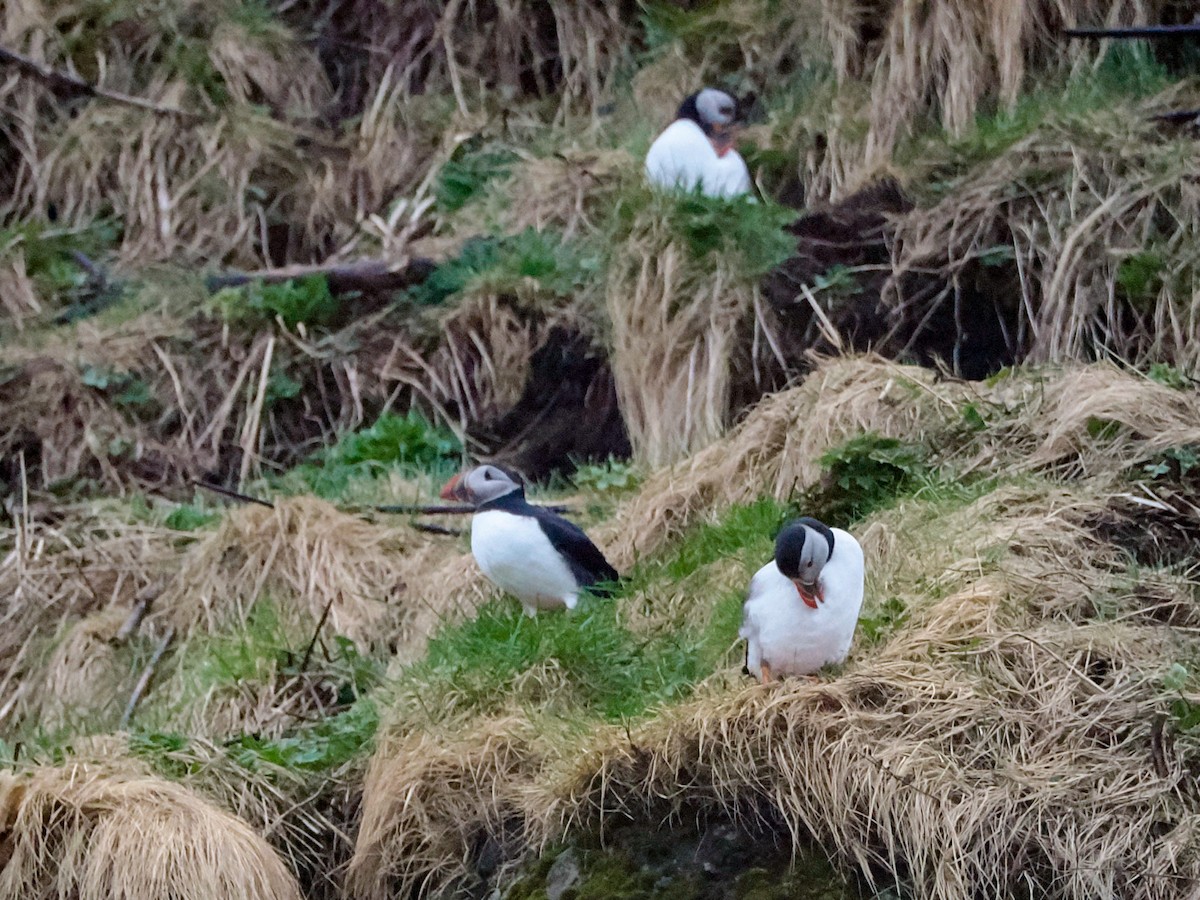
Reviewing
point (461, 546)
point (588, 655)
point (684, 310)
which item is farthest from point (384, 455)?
point (588, 655)

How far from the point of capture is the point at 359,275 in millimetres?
8852

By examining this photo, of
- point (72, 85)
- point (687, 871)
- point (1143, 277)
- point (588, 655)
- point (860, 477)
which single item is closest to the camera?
point (687, 871)

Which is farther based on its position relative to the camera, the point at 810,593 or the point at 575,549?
the point at 575,549

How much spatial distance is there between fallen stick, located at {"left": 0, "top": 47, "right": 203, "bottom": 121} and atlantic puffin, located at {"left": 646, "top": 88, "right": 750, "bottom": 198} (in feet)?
10.5

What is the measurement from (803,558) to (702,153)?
13.4ft

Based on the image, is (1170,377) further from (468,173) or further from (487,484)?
(468,173)

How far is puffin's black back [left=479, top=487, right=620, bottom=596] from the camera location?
563cm

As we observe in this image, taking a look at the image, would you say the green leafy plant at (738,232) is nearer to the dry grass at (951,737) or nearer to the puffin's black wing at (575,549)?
the dry grass at (951,737)

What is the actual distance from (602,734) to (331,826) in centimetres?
115

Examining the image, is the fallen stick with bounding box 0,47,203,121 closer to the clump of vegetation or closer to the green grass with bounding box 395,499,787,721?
the clump of vegetation

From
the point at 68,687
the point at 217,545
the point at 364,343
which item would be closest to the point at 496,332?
the point at 364,343

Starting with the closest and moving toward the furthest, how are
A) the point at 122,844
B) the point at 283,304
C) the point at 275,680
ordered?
1. the point at 122,844
2. the point at 275,680
3. the point at 283,304

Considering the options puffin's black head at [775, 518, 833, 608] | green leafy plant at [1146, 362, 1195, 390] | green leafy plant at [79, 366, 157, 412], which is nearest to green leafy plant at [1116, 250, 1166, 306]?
green leafy plant at [1146, 362, 1195, 390]

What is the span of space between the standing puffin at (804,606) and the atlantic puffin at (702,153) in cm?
353
